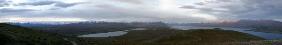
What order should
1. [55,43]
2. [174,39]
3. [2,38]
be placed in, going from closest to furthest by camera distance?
[2,38] → [55,43] → [174,39]

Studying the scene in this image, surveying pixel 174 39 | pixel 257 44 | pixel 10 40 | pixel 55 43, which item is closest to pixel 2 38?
pixel 10 40

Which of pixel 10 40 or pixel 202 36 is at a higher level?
pixel 10 40

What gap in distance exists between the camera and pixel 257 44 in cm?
9144

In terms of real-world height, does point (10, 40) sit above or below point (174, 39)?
above

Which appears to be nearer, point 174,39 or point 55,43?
point 55,43

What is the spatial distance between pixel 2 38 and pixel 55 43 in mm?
14340

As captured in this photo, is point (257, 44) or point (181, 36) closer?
point (257, 44)

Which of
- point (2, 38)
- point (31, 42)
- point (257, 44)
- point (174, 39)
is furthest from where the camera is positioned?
point (174, 39)

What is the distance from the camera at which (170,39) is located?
144375 millimetres

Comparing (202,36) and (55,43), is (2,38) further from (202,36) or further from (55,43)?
(202,36)

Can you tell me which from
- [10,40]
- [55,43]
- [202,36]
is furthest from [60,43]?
[202,36]

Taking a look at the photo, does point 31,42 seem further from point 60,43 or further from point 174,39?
point 174,39

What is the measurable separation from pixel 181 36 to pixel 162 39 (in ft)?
25.0

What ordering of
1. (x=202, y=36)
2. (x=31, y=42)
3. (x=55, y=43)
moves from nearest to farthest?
(x=31, y=42)
(x=55, y=43)
(x=202, y=36)
